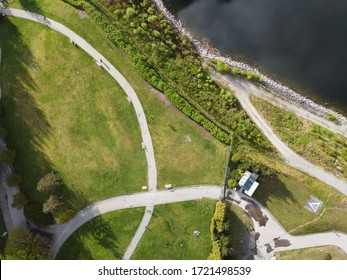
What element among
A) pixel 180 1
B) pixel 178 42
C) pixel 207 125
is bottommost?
pixel 207 125

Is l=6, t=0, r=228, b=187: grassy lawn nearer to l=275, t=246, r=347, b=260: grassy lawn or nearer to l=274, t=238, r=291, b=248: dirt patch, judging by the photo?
l=274, t=238, r=291, b=248: dirt patch

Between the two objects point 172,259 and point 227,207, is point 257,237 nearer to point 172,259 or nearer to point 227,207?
point 227,207

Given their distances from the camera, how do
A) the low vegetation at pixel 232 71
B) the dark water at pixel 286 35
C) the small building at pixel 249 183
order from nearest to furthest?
the small building at pixel 249 183
the low vegetation at pixel 232 71
the dark water at pixel 286 35

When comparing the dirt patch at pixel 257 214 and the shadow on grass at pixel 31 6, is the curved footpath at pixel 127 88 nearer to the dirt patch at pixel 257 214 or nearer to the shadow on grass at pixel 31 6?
the shadow on grass at pixel 31 6

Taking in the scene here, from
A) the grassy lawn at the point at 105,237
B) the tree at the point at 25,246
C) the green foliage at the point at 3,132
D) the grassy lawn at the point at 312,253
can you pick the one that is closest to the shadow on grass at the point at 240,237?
the grassy lawn at the point at 312,253
